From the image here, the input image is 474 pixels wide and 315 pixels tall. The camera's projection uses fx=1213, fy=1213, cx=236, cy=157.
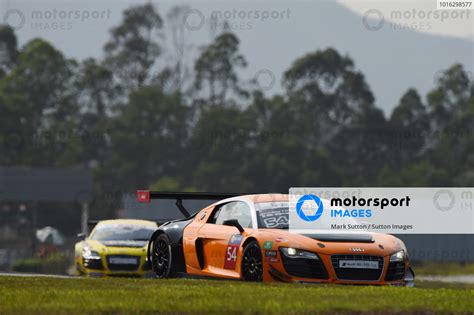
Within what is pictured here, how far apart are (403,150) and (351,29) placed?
38380mm

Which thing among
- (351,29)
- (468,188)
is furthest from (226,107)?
(351,29)

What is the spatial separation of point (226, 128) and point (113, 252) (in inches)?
3109

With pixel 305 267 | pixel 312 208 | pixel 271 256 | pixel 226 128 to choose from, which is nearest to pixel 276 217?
pixel 312 208

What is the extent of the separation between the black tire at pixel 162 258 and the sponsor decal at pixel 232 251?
1.48 m

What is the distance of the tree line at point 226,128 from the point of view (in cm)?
9900

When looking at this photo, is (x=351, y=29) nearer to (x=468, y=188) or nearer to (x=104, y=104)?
(x=104, y=104)

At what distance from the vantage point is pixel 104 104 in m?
109

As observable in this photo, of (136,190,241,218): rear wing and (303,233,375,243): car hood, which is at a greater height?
(136,190,241,218): rear wing


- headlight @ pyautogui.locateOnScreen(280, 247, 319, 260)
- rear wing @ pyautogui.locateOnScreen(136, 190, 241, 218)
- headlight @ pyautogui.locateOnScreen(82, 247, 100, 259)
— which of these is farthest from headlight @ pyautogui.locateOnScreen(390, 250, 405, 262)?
headlight @ pyautogui.locateOnScreen(82, 247, 100, 259)

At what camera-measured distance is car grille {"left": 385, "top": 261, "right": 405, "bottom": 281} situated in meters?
15.2

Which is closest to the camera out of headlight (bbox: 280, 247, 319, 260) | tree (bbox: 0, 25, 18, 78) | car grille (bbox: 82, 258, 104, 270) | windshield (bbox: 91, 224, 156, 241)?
headlight (bbox: 280, 247, 319, 260)

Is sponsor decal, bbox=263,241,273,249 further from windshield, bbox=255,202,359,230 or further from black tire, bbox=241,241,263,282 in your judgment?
windshield, bbox=255,202,359,230

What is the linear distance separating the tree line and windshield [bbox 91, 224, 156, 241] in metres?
68.5

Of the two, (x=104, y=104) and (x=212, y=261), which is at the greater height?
(x=104, y=104)
